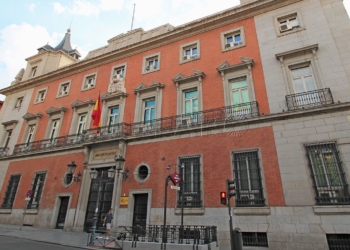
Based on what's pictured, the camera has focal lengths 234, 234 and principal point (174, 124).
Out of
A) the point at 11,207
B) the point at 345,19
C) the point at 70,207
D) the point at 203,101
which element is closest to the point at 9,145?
the point at 11,207

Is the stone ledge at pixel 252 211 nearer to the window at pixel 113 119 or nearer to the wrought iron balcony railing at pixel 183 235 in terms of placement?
the wrought iron balcony railing at pixel 183 235

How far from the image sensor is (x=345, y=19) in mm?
12430

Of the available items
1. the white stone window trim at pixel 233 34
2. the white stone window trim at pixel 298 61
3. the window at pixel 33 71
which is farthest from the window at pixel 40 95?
the white stone window trim at pixel 298 61

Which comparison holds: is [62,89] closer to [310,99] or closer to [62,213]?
[62,213]

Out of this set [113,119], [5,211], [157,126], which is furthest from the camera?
[5,211]

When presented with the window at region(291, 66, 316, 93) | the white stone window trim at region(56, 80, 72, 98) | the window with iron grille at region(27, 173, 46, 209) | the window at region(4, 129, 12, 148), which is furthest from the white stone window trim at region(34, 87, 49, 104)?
the window at region(291, 66, 316, 93)

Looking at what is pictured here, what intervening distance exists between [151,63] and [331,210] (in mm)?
14405

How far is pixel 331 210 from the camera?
9.42 m

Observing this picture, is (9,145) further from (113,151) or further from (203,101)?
(203,101)

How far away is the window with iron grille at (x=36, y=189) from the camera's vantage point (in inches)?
676

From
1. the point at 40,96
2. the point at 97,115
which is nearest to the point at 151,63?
the point at 97,115

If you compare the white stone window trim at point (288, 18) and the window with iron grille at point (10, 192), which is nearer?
the white stone window trim at point (288, 18)

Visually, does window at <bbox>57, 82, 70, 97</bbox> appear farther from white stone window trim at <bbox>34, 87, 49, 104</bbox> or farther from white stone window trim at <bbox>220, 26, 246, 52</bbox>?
white stone window trim at <bbox>220, 26, 246, 52</bbox>

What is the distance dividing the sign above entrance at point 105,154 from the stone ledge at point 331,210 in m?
11.2
